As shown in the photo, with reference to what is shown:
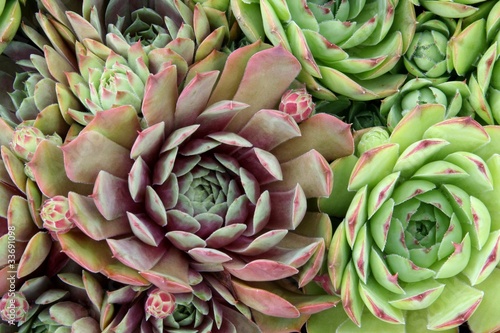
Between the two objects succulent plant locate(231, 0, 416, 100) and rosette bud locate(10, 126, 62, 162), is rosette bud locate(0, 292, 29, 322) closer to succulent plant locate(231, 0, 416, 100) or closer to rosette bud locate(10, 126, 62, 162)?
rosette bud locate(10, 126, 62, 162)

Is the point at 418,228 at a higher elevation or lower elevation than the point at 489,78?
lower

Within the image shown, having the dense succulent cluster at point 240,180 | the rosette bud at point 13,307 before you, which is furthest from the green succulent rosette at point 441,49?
the rosette bud at point 13,307

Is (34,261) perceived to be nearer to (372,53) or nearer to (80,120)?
(80,120)

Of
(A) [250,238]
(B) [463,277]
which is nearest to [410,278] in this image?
(B) [463,277]

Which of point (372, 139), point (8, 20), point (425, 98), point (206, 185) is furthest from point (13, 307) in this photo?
point (425, 98)

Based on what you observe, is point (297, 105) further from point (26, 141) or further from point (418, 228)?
point (26, 141)

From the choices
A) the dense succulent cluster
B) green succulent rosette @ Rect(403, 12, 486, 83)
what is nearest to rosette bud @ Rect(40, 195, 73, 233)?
the dense succulent cluster

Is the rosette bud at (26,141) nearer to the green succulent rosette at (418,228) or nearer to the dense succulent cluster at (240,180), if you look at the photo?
the dense succulent cluster at (240,180)
